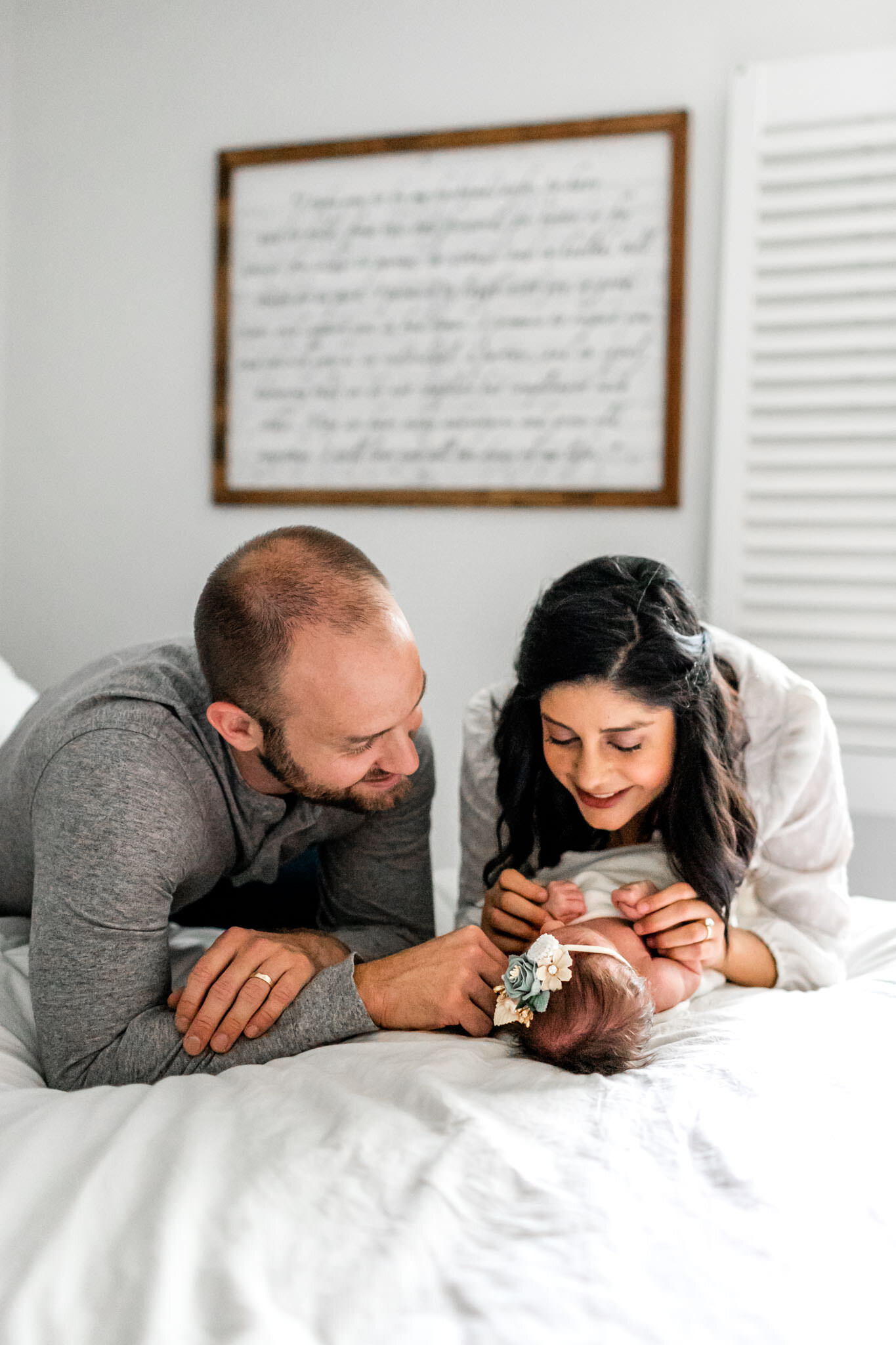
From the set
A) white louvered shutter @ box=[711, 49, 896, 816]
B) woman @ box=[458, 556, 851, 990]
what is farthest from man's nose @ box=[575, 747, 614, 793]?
white louvered shutter @ box=[711, 49, 896, 816]

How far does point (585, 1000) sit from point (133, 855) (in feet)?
1.70

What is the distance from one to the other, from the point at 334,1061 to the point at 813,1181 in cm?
48

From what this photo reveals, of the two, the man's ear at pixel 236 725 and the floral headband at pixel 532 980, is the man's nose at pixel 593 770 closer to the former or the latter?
the floral headband at pixel 532 980

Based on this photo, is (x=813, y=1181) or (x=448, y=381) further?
(x=448, y=381)

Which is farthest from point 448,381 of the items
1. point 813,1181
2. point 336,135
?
point 813,1181

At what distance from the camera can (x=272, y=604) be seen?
1253mm

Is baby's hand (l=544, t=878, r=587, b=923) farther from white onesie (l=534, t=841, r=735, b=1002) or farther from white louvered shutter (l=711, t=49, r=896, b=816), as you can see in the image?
white louvered shutter (l=711, t=49, r=896, b=816)

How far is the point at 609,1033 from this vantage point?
1.15 metres

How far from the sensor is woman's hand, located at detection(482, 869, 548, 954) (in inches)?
55.1

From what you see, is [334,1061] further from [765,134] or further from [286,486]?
[765,134]

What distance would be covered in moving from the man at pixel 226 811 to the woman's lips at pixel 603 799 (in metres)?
0.24

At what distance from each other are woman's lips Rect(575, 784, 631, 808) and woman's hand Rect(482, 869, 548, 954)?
0.44ft

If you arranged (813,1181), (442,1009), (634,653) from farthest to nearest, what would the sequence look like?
(634,653) → (442,1009) → (813,1181)

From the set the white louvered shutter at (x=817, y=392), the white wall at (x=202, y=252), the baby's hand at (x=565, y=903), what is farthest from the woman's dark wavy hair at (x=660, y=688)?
the white wall at (x=202, y=252)
